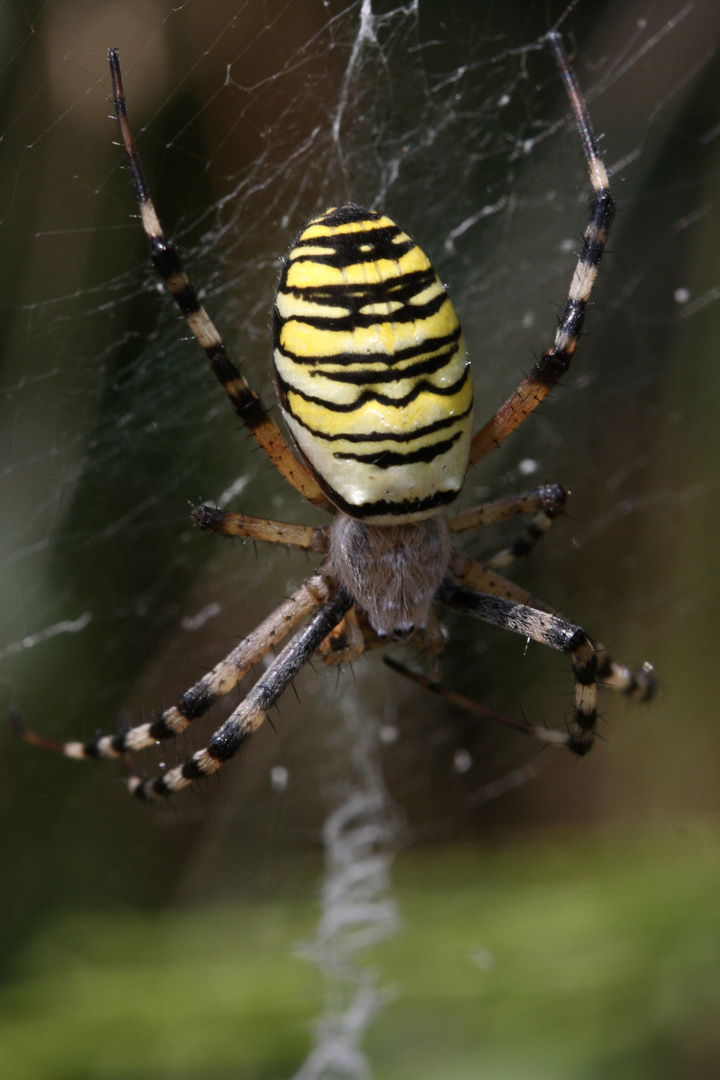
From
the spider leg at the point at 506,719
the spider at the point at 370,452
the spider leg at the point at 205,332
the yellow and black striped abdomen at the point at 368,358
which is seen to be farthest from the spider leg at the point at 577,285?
the spider leg at the point at 506,719

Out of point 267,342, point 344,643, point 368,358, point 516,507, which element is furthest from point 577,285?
point 267,342

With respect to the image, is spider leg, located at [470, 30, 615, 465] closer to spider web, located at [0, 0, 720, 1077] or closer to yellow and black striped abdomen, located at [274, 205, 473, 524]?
yellow and black striped abdomen, located at [274, 205, 473, 524]

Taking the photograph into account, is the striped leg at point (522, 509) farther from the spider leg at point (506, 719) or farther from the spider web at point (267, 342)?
the spider web at point (267, 342)

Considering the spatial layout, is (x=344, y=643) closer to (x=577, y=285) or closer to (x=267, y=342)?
(x=577, y=285)

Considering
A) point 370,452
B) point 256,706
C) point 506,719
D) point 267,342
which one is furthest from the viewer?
point 267,342

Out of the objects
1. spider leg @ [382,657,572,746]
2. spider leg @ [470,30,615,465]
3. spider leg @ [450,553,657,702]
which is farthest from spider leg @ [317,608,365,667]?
spider leg @ [470,30,615,465]

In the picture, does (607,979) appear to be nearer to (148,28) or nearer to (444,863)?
(444,863)

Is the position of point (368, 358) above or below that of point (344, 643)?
above
